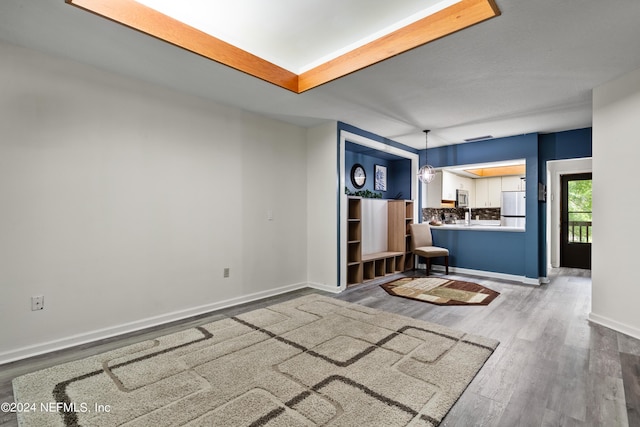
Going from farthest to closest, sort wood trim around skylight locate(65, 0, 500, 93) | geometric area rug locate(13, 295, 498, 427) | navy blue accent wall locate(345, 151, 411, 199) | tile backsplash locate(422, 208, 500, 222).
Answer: tile backsplash locate(422, 208, 500, 222)
navy blue accent wall locate(345, 151, 411, 199)
wood trim around skylight locate(65, 0, 500, 93)
geometric area rug locate(13, 295, 498, 427)

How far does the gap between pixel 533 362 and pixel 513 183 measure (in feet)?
20.1

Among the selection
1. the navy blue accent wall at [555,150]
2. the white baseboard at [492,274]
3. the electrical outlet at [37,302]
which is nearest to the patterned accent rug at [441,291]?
the white baseboard at [492,274]

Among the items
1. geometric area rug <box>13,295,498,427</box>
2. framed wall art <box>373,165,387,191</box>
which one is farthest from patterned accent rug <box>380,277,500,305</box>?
framed wall art <box>373,165,387,191</box>

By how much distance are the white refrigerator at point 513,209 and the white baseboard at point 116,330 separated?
5652 millimetres

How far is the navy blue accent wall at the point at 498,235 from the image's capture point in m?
4.96

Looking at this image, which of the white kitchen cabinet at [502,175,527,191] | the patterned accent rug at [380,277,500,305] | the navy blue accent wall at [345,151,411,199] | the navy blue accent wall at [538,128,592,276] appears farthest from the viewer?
the white kitchen cabinet at [502,175,527,191]

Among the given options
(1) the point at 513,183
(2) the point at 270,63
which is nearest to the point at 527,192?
(1) the point at 513,183

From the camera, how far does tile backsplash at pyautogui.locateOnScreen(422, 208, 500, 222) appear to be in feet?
22.5

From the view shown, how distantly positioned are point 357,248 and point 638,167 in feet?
10.8

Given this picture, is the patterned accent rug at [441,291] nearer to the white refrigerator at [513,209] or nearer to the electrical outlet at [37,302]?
the white refrigerator at [513,209]

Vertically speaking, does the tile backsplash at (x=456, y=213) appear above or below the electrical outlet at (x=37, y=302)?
above

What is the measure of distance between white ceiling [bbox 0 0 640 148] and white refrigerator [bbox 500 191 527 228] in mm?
2446

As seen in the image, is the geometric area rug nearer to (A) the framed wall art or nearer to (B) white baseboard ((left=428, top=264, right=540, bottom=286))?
(B) white baseboard ((left=428, top=264, right=540, bottom=286))

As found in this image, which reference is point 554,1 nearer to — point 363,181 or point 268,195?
point 268,195
